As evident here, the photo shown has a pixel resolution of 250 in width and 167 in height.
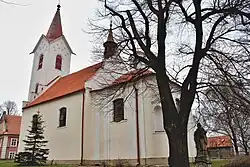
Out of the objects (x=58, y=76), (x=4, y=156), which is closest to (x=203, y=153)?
(x=58, y=76)

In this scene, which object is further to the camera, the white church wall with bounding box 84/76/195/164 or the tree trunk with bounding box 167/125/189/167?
the white church wall with bounding box 84/76/195/164

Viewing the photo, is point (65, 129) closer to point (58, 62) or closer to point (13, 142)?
point (58, 62)

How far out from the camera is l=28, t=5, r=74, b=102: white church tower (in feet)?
94.1

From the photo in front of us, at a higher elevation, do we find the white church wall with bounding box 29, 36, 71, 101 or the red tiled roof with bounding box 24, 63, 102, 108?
the white church wall with bounding box 29, 36, 71, 101

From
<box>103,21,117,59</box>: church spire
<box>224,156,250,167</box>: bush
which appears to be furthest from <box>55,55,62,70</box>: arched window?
<box>224,156,250,167</box>: bush

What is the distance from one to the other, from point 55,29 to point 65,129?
16.1 meters

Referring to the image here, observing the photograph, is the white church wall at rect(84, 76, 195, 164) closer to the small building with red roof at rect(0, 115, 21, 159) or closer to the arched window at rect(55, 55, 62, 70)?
the arched window at rect(55, 55, 62, 70)

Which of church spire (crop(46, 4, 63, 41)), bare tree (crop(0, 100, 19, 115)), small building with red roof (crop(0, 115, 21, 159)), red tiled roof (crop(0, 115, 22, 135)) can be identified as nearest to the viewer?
church spire (crop(46, 4, 63, 41))

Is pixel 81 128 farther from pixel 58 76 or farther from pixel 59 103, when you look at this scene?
pixel 58 76

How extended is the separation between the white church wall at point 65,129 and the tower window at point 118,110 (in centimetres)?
287

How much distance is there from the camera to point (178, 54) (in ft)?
37.8

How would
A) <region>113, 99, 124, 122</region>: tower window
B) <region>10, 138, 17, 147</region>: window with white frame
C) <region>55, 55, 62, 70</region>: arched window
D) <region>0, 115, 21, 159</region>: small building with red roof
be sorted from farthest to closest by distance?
<region>10, 138, 17, 147</region>: window with white frame → <region>0, 115, 21, 159</region>: small building with red roof → <region>55, 55, 62, 70</region>: arched window → <region>113, 99, 124, 122</region>: tower window

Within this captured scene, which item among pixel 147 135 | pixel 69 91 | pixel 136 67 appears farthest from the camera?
pixel 69 91

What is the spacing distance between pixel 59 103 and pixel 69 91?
1.41 m
